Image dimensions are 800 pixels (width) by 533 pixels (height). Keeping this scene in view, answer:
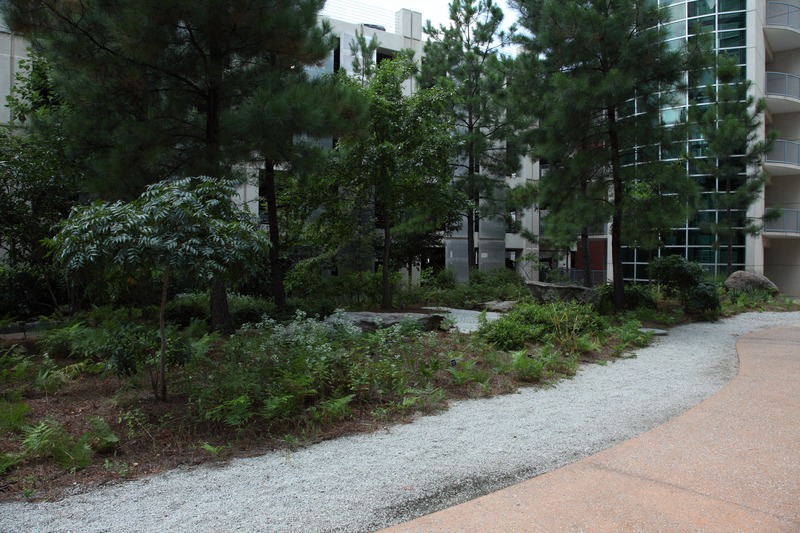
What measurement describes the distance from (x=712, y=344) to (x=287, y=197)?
984 cm

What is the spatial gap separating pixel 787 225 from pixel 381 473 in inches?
1174

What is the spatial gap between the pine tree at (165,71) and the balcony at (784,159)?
25115 mm

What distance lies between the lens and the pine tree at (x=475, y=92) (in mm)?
21766

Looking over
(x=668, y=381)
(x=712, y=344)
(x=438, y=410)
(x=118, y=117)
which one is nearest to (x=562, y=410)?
(x=438, y=410)

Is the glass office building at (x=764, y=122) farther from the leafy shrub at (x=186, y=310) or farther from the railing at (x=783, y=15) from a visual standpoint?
the leafy shrub at (x=186, y=310)

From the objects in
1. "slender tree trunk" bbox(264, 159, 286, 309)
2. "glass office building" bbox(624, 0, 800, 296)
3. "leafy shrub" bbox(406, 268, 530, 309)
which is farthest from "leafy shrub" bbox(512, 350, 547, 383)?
"glass office building" bbox(624, 0, 800, 296)

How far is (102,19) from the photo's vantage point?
28.5 ft

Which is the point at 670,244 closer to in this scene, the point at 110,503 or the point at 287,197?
the point at 287,197

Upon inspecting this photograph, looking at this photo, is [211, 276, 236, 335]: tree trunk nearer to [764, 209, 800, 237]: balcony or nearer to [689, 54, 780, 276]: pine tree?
[689, 54, 780, 276]: pine tree

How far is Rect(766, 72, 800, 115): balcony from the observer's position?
90.6 feet

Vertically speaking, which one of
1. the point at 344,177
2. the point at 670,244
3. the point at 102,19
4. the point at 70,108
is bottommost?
the point at 670,244

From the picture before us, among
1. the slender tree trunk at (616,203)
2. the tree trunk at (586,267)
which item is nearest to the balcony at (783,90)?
the tree trunk at (586,267)

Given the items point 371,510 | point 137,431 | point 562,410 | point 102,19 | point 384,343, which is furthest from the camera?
point 102,19

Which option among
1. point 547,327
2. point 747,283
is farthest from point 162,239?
point 747,283
